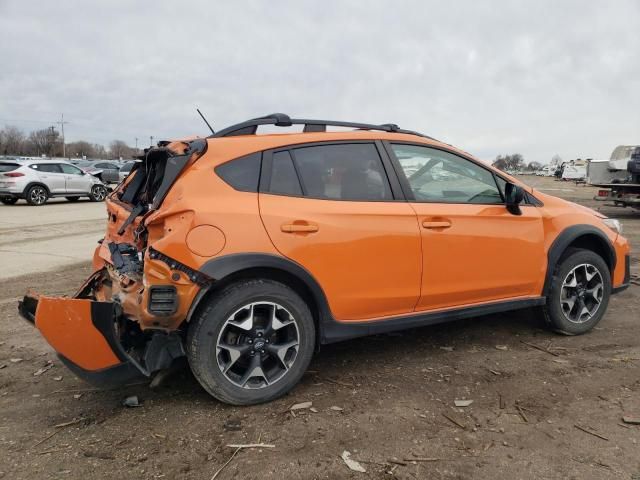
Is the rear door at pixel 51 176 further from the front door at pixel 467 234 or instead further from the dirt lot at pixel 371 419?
the front door at pixel 467 234

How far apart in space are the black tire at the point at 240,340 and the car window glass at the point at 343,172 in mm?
705

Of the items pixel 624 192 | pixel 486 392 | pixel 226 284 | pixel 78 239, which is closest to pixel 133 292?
pixel 226 284

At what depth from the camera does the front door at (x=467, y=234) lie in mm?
3574

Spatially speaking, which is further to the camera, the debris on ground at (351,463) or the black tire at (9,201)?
the black tire at (9,201)

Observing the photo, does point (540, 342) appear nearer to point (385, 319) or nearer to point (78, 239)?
point (385, 319)

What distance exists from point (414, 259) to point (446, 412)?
1012 mm

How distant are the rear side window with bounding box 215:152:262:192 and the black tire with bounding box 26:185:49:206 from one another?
57.9ft

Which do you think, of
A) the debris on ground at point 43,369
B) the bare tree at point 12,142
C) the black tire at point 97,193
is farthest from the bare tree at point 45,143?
the debris on ground at point 43,369

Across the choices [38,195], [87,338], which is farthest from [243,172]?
[38,195]

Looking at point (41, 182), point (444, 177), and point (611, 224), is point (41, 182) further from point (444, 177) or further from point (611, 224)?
point (611, 224)

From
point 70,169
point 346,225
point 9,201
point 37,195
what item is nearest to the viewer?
point 346,225

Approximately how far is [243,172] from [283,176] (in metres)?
0.26

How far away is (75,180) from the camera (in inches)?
766

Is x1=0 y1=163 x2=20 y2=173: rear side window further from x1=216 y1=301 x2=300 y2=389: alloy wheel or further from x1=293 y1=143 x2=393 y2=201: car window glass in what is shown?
x1=216 y1=301 x2=300 y2=389: alloy wheel
